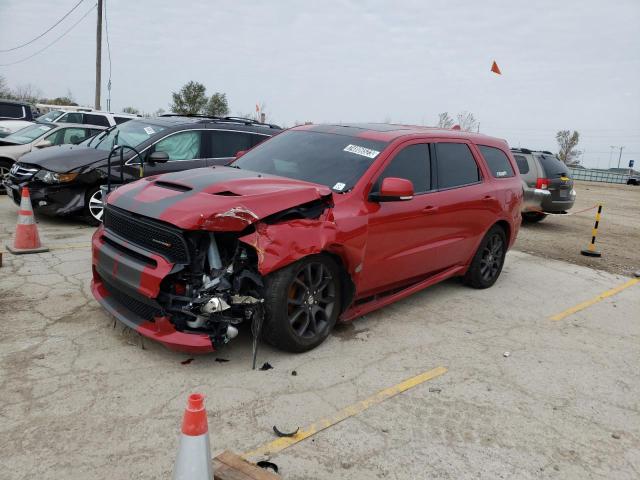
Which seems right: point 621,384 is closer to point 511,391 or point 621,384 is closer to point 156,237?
point 511,391

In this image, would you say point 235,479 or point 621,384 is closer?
point 235,479

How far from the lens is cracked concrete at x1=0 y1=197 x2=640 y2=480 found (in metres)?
2.77

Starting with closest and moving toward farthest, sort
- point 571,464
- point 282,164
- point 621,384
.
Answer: point 571,464 → point 621,384 → point 282,164

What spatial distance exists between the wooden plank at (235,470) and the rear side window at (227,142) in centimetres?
645

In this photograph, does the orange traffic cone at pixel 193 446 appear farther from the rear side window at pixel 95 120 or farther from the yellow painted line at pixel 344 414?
the rear side window at pixel 95 120

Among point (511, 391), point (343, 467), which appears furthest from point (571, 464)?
point (343, 467)

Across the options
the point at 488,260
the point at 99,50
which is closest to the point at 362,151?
the point at 488,260

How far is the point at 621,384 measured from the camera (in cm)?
402

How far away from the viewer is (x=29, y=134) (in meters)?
11.5

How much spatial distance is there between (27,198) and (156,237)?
3586 mm

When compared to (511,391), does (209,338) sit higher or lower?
higher

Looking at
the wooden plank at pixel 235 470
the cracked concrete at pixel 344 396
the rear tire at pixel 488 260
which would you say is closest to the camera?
the wooden plank at pixel 235 470

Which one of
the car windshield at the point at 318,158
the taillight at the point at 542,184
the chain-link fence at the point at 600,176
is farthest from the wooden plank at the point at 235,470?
the chain-link fence at the point at 600,176

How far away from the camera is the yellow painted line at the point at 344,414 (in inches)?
111
